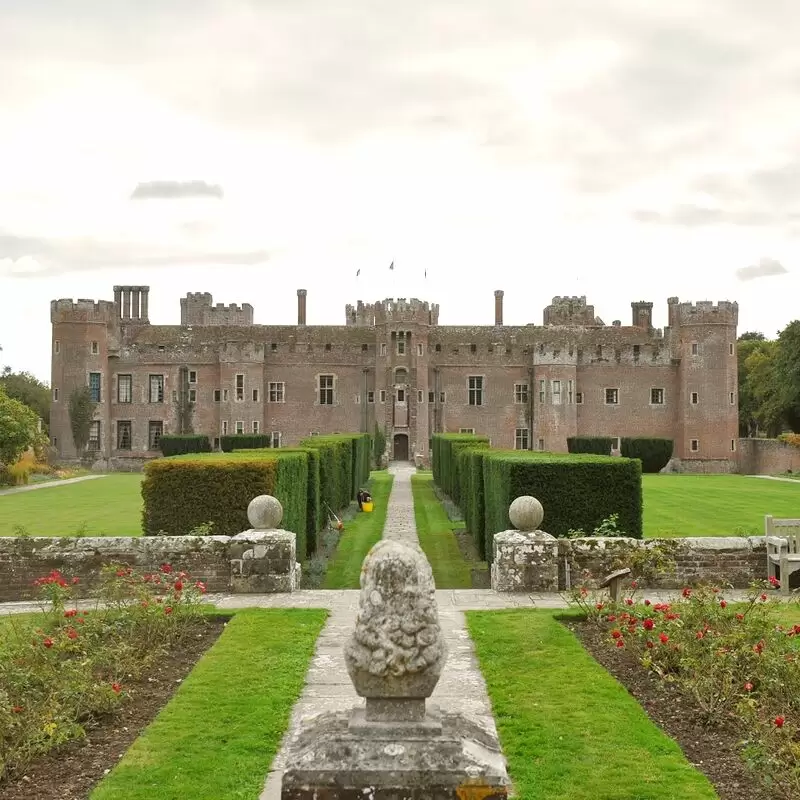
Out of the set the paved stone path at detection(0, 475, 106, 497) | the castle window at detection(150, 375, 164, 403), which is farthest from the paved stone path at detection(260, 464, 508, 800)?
the castle window at detection(150, 375, 164, 403)

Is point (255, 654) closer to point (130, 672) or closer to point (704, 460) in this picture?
point (130, 672)

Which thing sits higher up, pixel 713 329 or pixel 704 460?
pixel 713 329

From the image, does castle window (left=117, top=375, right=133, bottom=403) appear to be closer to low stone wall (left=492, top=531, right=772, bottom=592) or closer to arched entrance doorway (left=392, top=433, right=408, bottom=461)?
arched entrance doorway (left=392, top=433, right=408, bottom=461)

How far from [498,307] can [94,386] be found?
25351 millimetres

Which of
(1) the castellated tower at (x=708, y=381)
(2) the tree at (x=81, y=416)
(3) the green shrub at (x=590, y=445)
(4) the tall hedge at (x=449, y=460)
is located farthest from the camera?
(1) the castellated tower at (x=708, y=381)

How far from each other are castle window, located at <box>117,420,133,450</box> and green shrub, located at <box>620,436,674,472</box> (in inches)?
1092

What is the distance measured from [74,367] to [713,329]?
35.7 m

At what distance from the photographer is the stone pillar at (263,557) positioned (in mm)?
11023

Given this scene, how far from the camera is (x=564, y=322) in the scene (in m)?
59.1

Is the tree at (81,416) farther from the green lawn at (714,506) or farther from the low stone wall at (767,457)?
the low stone wall at (767,457)

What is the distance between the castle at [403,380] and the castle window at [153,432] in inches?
2.3

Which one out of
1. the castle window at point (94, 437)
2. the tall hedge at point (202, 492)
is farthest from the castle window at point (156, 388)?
the tall hedge at point (202, 492)

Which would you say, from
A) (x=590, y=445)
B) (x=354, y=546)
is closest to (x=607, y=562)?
(x=354, y=546)

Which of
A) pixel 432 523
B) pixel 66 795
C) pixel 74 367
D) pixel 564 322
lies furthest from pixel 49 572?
pixel 564 322
